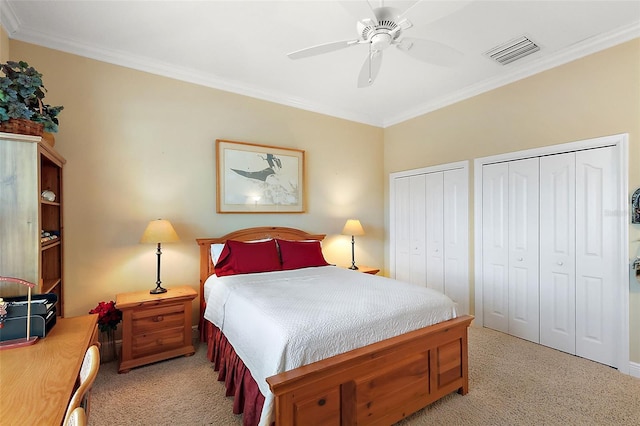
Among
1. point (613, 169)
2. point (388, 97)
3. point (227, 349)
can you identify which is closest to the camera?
point (227, 349)

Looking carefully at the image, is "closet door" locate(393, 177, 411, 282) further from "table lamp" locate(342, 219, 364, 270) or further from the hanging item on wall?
the hanging item on wall

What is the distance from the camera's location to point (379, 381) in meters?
1.77

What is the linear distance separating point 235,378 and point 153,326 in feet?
3.33

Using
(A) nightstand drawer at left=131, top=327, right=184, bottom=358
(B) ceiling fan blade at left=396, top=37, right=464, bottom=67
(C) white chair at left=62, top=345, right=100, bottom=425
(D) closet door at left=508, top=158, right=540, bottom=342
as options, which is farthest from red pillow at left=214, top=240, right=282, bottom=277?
(D) closet door at left=508, top=158, right=540, bottom=342

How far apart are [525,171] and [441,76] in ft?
4.42

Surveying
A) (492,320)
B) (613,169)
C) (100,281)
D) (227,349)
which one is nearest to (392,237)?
(492,320)

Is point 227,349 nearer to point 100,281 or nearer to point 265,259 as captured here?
point 265,259

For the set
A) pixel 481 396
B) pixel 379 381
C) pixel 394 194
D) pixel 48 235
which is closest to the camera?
pixel 379 381

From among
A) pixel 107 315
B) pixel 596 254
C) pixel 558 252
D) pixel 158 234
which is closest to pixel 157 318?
pixel 107 315

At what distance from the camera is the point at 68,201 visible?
8.71ft

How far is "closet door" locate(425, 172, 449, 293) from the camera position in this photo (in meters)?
3.95

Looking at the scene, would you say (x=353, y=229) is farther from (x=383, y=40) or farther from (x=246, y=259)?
(x=383, y=40)

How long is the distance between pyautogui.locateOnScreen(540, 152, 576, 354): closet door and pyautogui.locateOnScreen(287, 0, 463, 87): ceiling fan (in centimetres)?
172

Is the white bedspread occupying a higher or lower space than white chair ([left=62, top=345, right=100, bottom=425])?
lower
